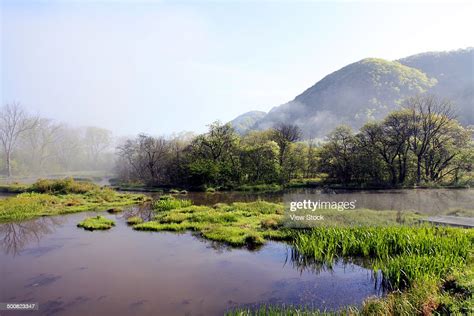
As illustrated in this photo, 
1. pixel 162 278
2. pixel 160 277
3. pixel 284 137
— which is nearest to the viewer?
pixel 162 278

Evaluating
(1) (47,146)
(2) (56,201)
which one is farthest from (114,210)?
(1) (47,146)

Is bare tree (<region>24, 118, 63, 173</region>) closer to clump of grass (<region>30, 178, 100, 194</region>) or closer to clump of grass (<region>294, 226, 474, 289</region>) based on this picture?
clump of grass (<region>30, 178, 100, 194</region>)

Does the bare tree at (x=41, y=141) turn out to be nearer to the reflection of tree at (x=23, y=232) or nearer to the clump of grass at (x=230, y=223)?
the reflection of tree at (x=23, y=232)

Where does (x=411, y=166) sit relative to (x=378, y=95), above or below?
below

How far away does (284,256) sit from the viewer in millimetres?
15414

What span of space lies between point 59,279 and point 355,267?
45.1 feet

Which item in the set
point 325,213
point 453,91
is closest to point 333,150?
point 325,213

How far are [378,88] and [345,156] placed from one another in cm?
14289

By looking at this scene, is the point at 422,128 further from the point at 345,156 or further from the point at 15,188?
the point at 15,188

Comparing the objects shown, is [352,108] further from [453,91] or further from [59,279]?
[59,279]

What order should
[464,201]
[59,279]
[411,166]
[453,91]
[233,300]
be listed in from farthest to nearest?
[453,91]
[411,166]
[464,201]
[59,279]
[233,300]

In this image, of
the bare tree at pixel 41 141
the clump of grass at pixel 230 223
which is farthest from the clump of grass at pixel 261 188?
the bare tree at pixel 41 141

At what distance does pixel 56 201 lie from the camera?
33156 millimetres

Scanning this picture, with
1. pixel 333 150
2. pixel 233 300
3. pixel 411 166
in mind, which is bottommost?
pixel 233 300
